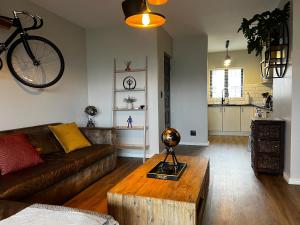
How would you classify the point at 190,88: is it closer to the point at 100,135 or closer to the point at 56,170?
the point at 100,135

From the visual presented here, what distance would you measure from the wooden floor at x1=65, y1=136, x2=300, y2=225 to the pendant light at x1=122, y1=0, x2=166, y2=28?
1903 mm

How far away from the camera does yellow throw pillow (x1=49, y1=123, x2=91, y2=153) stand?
3.23m

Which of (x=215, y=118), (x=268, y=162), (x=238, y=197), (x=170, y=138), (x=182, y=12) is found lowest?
(x=238, y=197)

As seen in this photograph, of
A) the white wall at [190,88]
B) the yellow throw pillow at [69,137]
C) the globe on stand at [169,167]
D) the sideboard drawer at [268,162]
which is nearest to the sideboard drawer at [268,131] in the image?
the sideboard drawer at [268,162]

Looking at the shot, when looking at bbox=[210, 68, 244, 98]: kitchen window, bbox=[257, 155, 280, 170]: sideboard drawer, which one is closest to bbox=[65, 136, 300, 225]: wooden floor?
bbox=[257, 155, 280, 170]: sideboard drawer

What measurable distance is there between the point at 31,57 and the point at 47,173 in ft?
5.36

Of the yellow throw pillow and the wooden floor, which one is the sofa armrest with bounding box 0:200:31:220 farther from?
the yellow throw pillow

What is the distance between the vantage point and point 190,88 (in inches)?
217

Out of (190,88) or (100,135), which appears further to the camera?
(190,88)

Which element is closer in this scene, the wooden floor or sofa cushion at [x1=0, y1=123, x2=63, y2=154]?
the wooden floor

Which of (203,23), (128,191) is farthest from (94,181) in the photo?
(203,23)

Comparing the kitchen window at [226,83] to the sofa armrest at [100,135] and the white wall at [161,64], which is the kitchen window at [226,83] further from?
the sofa armrest at [100,135]

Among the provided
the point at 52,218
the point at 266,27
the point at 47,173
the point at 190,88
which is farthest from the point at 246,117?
the point at 52,218

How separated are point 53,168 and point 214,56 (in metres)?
6.20
